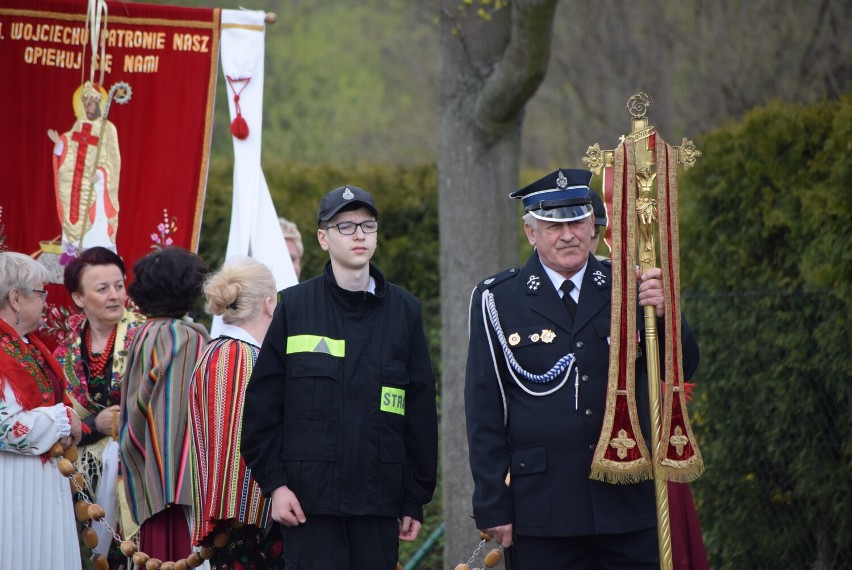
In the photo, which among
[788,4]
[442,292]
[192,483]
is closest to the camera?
[192,483]

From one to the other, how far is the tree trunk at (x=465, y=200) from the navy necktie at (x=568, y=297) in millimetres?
3168

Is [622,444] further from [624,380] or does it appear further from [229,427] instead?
[229,427]

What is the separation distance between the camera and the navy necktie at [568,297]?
15.2ft

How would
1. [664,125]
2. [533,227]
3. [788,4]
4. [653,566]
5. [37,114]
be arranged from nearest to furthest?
[653,566], [533,227], [37,114], [788,4], [664,125]

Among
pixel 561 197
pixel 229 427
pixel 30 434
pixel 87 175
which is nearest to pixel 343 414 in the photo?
pixel 229 427

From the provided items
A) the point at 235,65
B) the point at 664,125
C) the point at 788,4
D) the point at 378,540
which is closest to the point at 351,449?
the point at 378,540

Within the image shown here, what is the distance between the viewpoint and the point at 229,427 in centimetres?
500

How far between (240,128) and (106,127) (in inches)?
29.8

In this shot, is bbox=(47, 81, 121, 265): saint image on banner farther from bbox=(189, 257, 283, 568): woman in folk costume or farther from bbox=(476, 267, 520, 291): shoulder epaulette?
bbox=(476, 267, 520, 291): shoulder epaulette

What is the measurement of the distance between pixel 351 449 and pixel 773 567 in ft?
11.7

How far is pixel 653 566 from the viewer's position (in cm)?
445

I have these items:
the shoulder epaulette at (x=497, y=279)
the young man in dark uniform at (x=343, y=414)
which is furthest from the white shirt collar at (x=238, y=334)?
the shoulder epaulette at (x=497, y=279)

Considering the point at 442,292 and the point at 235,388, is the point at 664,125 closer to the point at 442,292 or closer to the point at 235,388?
the point at 442,292

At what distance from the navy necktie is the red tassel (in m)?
2.92
